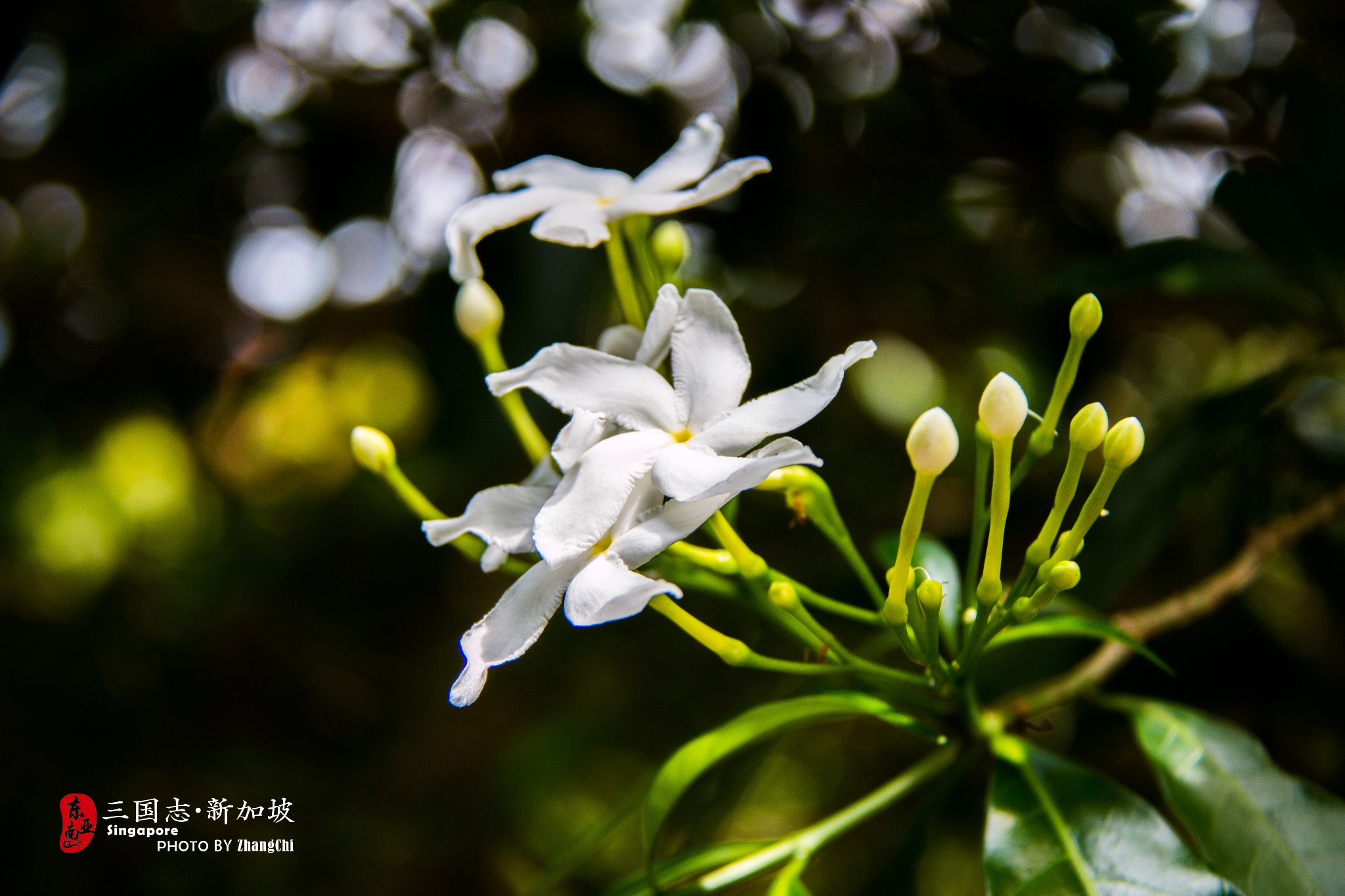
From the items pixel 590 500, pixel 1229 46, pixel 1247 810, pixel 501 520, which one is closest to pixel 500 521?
pixel 501 520

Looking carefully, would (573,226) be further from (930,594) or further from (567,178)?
(930,594)

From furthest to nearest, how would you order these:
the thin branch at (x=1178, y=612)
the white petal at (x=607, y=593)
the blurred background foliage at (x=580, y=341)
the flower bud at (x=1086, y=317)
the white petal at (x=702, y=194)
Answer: the blurred background foliage at (x=580, y=341), the thin branch at (x=1178, y=612), the white petal at (x=702, y=194), the flower bud at (x=1086, y=317), the white petal at (x=607, y=593)

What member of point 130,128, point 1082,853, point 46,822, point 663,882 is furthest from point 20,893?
point 1082,853

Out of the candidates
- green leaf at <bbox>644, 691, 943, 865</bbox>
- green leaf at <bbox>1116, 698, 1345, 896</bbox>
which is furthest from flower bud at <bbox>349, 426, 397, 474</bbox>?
green leaf at <bbox>1116, 698, 1345, 896</bbox>

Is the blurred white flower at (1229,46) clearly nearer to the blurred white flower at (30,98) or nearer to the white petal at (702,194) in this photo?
the white petal at (702,194)

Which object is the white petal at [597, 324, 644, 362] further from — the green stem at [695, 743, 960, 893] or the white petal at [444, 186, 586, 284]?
the green stem at [695, 743, 960, 893]

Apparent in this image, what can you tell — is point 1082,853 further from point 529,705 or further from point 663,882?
point 529,705

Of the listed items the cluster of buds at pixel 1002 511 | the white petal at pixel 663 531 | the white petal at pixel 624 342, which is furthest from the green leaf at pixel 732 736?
the white petal at pixel 624 342
